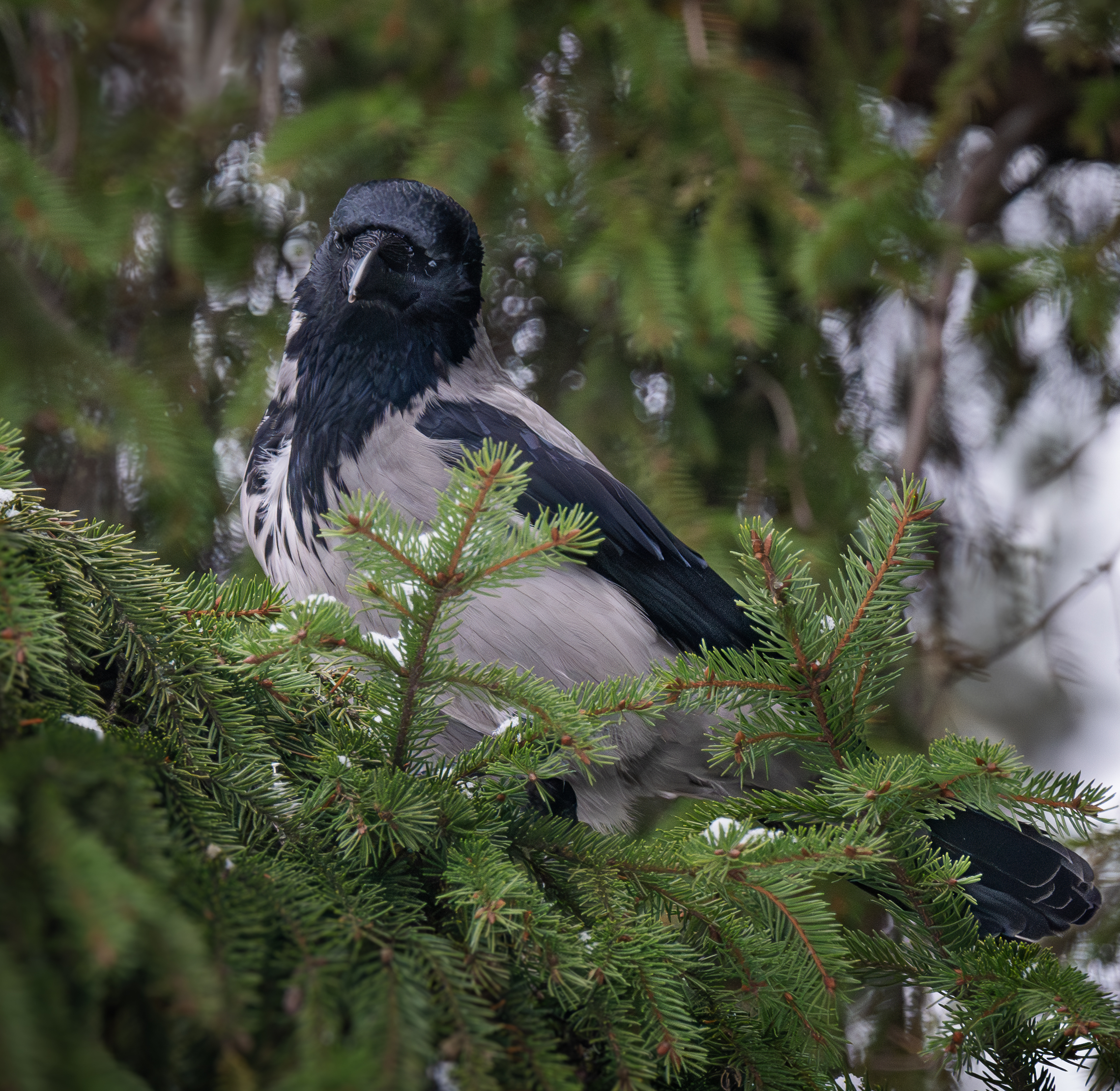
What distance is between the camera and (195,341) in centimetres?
341

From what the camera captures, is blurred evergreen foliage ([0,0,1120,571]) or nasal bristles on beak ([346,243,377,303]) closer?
nasal bristles on beak ([346,243,377,303])

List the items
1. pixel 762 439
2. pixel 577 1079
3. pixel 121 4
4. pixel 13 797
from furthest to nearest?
pixel 121 4 → pixel 762 439 → pixel 577 1079 → pixel 13 797

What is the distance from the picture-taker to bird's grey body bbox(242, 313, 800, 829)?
215 centimetres

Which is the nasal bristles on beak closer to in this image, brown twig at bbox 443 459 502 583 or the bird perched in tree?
the bird perched in tree

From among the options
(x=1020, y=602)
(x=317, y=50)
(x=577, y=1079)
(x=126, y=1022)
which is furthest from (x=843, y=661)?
(x=317, y=50)

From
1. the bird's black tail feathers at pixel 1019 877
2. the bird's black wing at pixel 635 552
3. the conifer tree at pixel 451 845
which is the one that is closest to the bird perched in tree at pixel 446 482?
the bird's black wing at pixel 635 552

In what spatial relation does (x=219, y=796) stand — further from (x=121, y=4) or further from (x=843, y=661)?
(x=121, y=4)

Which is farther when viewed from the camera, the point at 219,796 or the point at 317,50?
the point at 317,50

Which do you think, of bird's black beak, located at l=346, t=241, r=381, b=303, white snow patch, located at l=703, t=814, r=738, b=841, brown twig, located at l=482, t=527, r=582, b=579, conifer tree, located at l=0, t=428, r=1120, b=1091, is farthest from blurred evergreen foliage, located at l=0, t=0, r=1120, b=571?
brown twig, located at l=482, t=527, r=582, b=579

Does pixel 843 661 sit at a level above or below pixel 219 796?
above

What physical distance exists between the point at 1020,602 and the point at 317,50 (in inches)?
129

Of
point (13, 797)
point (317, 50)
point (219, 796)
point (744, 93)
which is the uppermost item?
point (744, 93)

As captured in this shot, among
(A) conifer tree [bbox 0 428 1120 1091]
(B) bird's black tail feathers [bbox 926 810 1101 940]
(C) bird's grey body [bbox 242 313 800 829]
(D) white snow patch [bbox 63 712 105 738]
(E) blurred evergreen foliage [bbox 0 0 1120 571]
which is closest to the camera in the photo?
(A) conifer tree [bbox 0 428 1120 1091]

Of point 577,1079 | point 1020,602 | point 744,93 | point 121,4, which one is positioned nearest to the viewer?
point 577,1079
